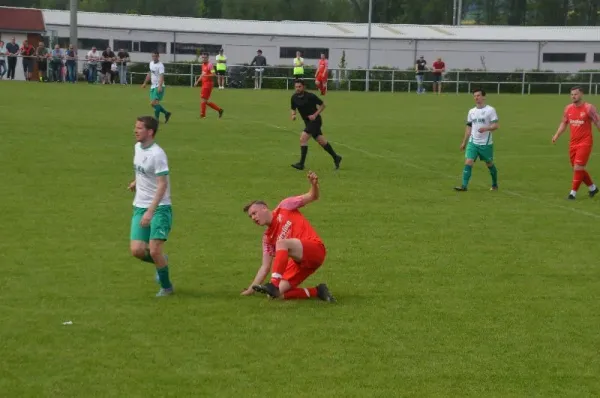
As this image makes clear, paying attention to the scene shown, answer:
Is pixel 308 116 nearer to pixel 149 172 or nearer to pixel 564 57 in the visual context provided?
pixel 149 172

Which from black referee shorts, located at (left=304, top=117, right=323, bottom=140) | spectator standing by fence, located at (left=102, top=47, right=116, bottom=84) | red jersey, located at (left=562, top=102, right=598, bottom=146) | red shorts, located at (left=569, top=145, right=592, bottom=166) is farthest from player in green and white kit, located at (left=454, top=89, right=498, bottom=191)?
spectator standing by fence, located at (left=102, top=47, right=116, bottom=84)

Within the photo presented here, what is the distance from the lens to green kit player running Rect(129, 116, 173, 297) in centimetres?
1060

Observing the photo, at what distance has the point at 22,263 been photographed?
12.6 m

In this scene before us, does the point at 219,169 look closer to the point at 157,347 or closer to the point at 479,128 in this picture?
the point at 479,128

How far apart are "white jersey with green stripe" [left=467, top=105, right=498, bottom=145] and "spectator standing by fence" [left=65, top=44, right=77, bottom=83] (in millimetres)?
37811

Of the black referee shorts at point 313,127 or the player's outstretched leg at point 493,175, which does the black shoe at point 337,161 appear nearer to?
the black referee shorts at point 313,127

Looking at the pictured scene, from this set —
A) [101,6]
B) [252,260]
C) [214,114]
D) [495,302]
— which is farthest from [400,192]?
[101,6]

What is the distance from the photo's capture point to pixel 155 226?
35.1 ft

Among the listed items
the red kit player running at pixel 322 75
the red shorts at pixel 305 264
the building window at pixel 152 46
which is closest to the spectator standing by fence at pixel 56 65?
the red kit player running at pixel 322 75

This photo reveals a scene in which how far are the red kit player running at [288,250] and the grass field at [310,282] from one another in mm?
200

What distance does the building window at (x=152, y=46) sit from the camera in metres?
72.3

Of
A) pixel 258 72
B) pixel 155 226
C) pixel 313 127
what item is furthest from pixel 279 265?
pixel 258 72

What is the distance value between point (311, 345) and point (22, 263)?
463 centimetres

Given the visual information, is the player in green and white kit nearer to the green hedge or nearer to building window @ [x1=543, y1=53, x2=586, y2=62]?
the green hedge
